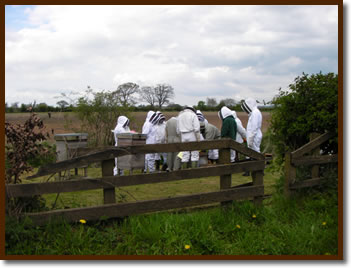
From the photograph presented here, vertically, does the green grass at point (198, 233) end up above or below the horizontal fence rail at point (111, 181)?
below

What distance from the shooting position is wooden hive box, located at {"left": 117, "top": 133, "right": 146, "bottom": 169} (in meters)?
9.45

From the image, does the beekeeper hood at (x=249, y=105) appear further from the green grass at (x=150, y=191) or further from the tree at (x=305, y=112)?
the tree at (x=305, y=112)

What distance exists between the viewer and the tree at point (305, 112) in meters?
6.23

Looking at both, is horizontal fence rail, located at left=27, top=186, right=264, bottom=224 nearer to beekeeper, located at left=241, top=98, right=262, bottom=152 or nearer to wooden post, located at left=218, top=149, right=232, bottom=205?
wooden post, located at left=218, top=149, right=232, bottom=205

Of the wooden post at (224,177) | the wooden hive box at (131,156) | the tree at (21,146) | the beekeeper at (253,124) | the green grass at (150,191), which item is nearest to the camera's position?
the tree at (21,146)

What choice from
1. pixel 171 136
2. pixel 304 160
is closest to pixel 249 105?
pixel 171 136

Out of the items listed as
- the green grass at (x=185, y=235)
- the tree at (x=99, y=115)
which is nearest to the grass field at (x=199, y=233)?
the green grass at (x=185, y=235)

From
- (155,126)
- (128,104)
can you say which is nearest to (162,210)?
(155,126)

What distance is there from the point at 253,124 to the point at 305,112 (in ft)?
14.8

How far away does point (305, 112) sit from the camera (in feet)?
21.8

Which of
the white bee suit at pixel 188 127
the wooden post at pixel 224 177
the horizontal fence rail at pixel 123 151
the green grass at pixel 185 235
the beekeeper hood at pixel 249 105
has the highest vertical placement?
the beekeeper hood at pixel 249 105

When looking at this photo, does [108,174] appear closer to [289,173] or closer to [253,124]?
[289,173]

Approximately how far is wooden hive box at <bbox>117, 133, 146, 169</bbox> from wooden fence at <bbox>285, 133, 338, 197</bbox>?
167 inches

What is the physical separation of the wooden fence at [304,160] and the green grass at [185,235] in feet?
2.20
